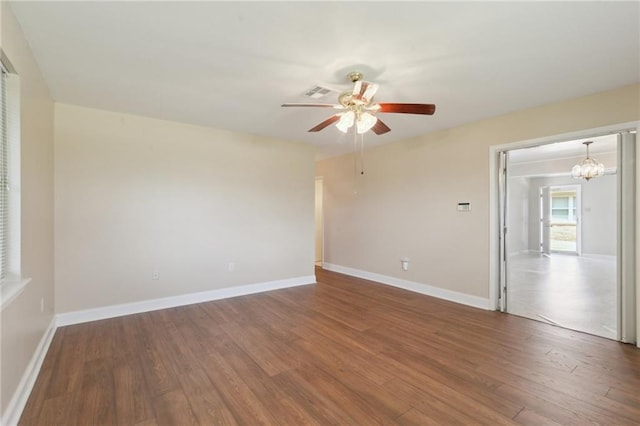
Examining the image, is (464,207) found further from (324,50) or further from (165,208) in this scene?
(165,208)

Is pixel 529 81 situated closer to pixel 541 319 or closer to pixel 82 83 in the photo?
pixel 541 319

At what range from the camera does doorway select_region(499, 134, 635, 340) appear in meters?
3.64

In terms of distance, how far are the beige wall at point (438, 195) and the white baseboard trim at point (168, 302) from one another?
166 centimetres

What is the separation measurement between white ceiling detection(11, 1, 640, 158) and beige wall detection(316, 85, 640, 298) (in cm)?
28

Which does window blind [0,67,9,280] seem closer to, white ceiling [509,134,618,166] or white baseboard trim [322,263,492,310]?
white baseboard trim [322,263,492,310]

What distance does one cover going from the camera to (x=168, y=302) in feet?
12.7

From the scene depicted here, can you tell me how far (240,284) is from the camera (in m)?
4.50

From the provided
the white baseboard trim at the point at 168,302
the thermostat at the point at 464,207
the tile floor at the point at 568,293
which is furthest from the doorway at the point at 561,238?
the white baseboard trim at the point at 168,302

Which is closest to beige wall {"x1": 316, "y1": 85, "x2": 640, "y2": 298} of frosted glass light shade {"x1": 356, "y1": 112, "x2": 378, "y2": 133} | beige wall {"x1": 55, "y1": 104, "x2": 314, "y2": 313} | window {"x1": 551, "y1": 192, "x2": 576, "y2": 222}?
beige wall {"x1": 55, "y1": 104, "x2": 314, "y2": 313}

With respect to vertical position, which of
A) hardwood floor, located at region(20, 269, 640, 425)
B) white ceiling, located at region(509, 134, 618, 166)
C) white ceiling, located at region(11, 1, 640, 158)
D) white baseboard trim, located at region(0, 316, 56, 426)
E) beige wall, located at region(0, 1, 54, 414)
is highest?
white ceiling, located at region(509, 134, 618, 166)

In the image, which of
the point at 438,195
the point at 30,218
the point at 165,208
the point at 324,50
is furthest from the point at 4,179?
the point at 438,195

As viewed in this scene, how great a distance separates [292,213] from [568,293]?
4.75 metres

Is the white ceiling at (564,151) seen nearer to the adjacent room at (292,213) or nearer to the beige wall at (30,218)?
the adjacent room at (292,213)

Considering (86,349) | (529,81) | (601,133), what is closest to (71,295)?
(86,349)
